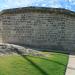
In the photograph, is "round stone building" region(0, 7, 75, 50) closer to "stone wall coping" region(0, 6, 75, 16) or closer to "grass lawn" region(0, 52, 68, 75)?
"stone wall coping" region(0, 6, 75, 16)

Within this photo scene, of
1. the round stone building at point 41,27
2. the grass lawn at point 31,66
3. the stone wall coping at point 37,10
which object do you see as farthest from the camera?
the round stone building at point 41,27

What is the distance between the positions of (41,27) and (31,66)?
6.39 metres

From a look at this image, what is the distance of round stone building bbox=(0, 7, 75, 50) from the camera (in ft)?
54.0

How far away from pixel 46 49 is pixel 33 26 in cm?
152

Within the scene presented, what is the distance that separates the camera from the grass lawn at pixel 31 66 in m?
9.34

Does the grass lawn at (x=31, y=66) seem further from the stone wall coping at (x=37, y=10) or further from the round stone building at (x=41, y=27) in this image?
the stone wall coping at (x=37, y=10)

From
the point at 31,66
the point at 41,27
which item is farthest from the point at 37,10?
the point at 31,66

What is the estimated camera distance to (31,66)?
33.7 feet

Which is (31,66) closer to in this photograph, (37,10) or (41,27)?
(41,27)

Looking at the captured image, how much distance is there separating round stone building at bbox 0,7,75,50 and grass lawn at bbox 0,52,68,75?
14.4 ft

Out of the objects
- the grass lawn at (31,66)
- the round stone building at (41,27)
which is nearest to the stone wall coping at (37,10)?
the round stone building at (41,27)

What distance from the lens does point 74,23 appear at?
1656 cm

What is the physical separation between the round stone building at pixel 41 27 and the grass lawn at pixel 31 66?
172 inches

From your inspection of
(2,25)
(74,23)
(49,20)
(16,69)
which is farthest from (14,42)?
(16,69)
